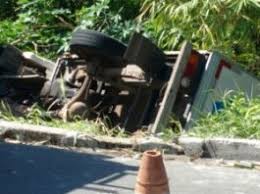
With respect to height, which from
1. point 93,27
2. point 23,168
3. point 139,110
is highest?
point 93,27

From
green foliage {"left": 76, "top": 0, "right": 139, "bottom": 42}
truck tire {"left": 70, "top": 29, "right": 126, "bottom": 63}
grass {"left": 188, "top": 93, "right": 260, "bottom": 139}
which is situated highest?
green foliage {"left": 76, "top": 0, "right": 139, "bottom": 42}

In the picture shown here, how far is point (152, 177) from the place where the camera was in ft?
13.2

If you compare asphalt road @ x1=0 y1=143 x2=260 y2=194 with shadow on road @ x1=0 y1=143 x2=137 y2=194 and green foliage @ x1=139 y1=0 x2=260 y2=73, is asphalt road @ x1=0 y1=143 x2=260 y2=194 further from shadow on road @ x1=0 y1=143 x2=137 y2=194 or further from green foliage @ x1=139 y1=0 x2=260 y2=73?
green foliage @ x1=139 y1=0 x2=260 y2=73

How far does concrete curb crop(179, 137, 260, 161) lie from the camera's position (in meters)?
6.92

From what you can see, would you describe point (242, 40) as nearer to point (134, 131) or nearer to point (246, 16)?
point (246, 16)

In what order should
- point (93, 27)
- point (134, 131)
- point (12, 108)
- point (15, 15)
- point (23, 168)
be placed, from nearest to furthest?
point (23, 168) → point (134, 131) → point (12, 108) → point (93, 27) → point (15, 15)

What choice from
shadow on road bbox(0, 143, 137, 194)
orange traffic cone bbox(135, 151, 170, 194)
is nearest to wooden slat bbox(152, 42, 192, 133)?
shadow on road bbox(0, 143, 137, 194)

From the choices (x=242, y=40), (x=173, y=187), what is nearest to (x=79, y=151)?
(x=173, y=187)

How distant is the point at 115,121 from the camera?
8.62 m

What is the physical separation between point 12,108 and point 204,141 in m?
2.71

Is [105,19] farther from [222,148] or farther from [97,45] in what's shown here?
[222,148]

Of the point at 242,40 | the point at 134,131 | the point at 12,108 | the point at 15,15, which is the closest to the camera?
the point at 134,131

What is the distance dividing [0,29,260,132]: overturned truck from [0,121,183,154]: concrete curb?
0.52m

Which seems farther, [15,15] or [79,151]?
[15,15]
